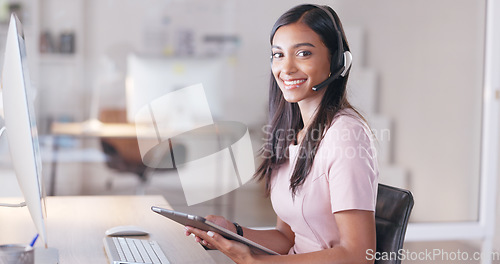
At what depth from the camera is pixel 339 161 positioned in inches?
48.8

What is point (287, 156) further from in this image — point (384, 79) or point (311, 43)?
point (384, 79)

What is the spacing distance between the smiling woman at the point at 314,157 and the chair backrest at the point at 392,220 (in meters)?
0.09

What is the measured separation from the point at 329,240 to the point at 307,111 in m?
0.32

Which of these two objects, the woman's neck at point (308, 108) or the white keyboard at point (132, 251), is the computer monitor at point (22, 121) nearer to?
the white keyboard at point (132, 251)

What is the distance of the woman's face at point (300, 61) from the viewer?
139 centimetres

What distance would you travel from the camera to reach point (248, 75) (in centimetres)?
281

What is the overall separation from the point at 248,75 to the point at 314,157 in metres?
1.51

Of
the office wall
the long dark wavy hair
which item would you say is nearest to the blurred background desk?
the office wall

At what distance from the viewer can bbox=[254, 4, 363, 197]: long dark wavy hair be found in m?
1.36

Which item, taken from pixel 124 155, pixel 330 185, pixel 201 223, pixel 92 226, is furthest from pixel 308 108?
pixel 124 155

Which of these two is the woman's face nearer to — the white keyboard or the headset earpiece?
the headset earpiece

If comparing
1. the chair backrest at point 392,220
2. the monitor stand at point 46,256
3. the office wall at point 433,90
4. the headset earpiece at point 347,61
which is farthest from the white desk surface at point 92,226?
the office wall at point 433,90

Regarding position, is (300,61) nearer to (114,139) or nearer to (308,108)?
(308,108)

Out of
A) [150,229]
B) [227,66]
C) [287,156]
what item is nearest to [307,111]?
[287,156]
